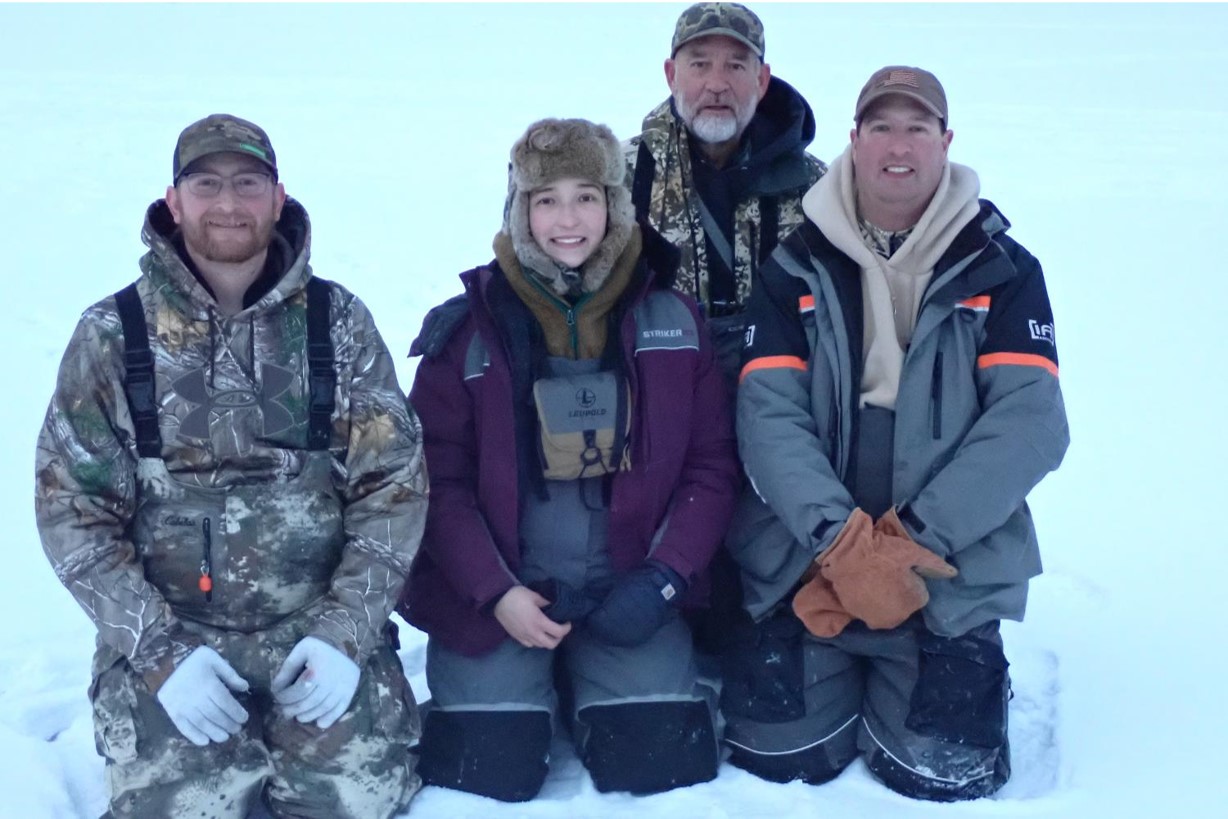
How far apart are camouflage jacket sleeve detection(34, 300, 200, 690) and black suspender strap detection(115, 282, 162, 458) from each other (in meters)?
0.02

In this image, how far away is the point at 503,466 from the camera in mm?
3246

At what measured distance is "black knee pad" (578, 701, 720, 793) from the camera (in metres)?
3.15

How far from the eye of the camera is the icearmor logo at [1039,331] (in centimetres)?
320

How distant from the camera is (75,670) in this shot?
360 cm

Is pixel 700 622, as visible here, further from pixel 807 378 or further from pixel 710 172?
pixel 710 172

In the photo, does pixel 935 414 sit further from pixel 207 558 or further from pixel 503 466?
pixel 207 558

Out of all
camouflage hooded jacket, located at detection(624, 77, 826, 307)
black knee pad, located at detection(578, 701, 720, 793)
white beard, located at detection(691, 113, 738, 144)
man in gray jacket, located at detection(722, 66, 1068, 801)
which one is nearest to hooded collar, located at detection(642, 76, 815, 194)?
camouflage hooded jacket, located at detection(624, 77, 826, 307)

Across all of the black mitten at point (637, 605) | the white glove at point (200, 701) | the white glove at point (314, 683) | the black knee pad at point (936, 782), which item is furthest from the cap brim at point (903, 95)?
the white glove at point (200, 701)

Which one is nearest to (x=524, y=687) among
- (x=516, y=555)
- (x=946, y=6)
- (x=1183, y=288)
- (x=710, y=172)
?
(x=516, y=555)

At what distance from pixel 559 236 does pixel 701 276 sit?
0.88 metres

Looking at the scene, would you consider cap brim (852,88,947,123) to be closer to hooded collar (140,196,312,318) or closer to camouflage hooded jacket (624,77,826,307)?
camouflage hooded jacket (624,77,826,307)

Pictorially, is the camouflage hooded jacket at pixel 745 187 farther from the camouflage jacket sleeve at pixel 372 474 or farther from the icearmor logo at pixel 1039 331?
the camouflage jacket sleeve at pixel 372 474

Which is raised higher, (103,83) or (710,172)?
(103,83)

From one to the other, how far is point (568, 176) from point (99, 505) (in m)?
1.42
